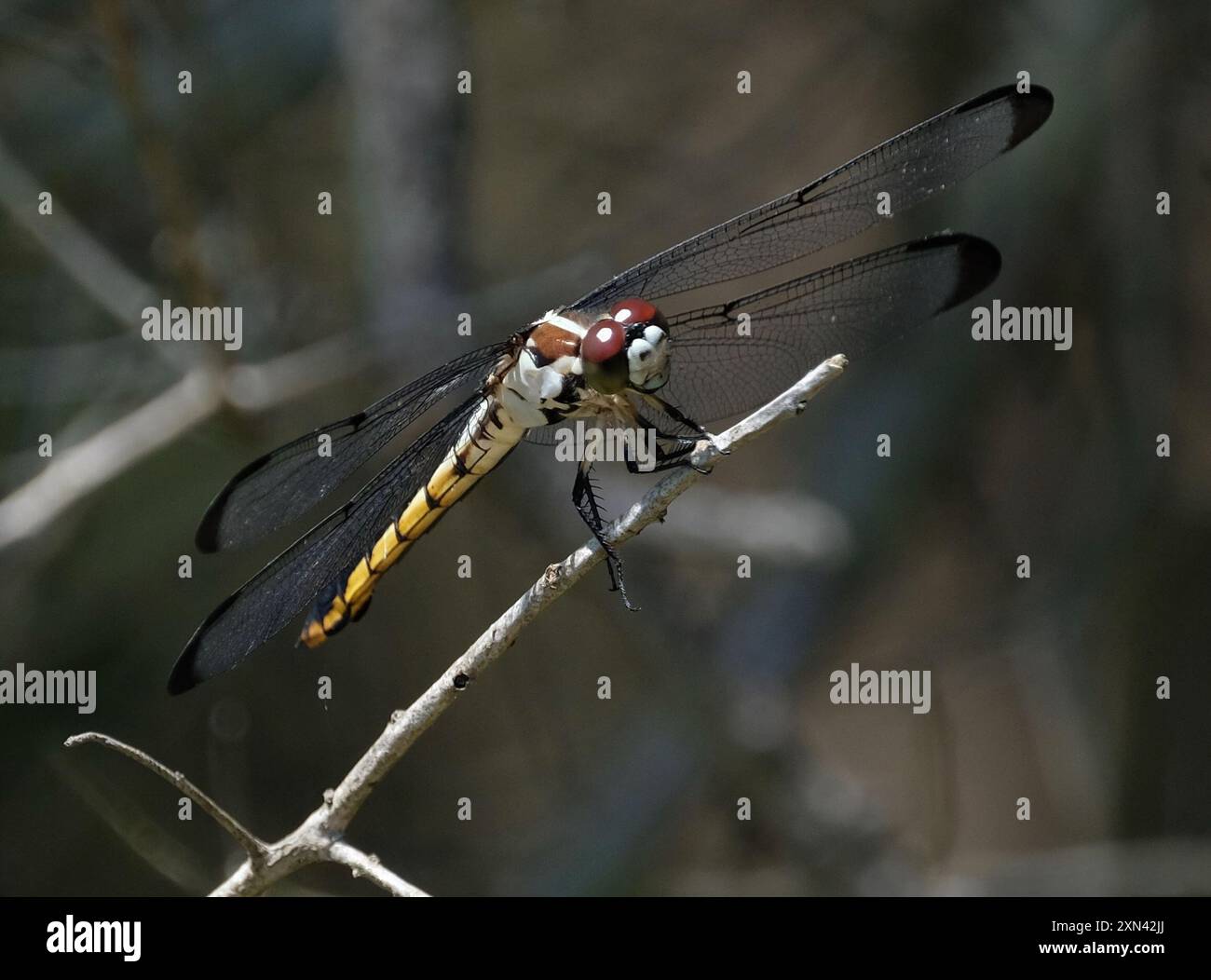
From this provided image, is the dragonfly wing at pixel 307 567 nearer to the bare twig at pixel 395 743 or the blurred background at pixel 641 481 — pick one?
the bare twig at pixel 395 743

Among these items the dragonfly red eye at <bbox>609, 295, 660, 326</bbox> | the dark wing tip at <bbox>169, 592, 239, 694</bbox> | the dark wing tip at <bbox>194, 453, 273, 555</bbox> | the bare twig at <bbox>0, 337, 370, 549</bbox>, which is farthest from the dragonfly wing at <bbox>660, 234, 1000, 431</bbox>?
the bare twig at <bbox>0, 337, 370, 549</bbox>

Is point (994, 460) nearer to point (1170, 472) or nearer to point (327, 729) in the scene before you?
point (1170, 472)

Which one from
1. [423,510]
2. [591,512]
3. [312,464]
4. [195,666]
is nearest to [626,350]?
[591,512]

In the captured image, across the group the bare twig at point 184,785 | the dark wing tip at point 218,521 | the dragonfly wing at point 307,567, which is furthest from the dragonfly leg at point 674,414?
the bare twig at point 184,785

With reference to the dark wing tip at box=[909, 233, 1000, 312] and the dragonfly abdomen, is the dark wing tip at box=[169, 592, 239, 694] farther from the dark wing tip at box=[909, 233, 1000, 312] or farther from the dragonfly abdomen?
the dark wing tip at box=[909, 233, 1000, 312]

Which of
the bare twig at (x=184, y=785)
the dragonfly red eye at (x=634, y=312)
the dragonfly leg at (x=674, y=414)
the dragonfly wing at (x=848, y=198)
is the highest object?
the dragonfly wing at (x=848, y=198)

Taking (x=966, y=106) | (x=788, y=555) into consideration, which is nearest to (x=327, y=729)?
(x=788, y=555)

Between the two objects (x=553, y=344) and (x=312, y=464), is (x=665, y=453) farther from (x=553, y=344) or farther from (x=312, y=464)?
(x=312, y=464)
